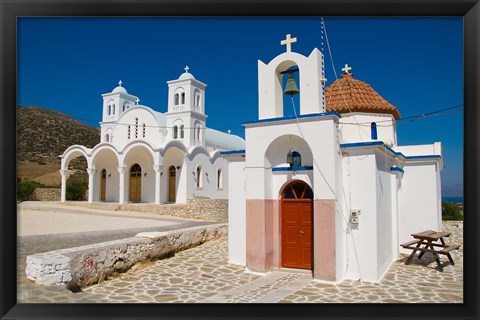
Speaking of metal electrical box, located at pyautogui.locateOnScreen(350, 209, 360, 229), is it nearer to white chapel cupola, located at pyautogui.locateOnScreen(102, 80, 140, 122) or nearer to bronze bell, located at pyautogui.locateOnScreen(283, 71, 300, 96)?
bronze bell, located at pyautogui.locateOnScreen(283, 71, 300, 96)

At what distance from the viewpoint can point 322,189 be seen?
309 inches

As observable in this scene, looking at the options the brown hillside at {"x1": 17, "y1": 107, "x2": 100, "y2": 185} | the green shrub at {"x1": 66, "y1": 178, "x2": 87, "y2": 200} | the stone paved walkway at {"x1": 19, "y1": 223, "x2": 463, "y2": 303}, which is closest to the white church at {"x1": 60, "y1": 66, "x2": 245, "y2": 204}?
the green shrub at {"x1": 66, "y1": 178, "x2": 87, "y2": 200}

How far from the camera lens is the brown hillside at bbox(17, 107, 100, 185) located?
43.1 m

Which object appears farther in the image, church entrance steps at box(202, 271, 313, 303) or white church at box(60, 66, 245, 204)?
white church at box(60, 66, 245, 204)

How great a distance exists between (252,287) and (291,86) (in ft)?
14.2

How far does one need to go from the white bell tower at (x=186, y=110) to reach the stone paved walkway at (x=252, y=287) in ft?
48.1

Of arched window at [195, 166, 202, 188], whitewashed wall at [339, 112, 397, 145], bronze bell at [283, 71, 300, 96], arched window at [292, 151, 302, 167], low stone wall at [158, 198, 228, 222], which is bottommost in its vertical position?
low stone wall at [158, 198, 228, 222]

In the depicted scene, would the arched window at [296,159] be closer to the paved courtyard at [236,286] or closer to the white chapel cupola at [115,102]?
the paved courtyard at [236,286]

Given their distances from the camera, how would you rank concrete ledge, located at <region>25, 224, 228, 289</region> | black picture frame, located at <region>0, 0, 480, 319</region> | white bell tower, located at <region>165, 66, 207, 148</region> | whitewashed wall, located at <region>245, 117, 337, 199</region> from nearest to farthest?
black picture frame, located at <region>0, 0, 480, 319</region>
concrete ledge, located at <region>25, 224, 228, 289</region>
whitewashed wall, located at <region>245, 117, 337, 199</region>
white bell tower, located at <region>165, 66, 207, 148</region>

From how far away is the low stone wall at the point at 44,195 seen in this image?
2706cm

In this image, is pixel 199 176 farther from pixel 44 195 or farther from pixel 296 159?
pixel 296 159

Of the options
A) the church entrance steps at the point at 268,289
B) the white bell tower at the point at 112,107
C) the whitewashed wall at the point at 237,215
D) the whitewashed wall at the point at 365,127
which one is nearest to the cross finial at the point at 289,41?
the whitewashed wall at the point at 237,215
